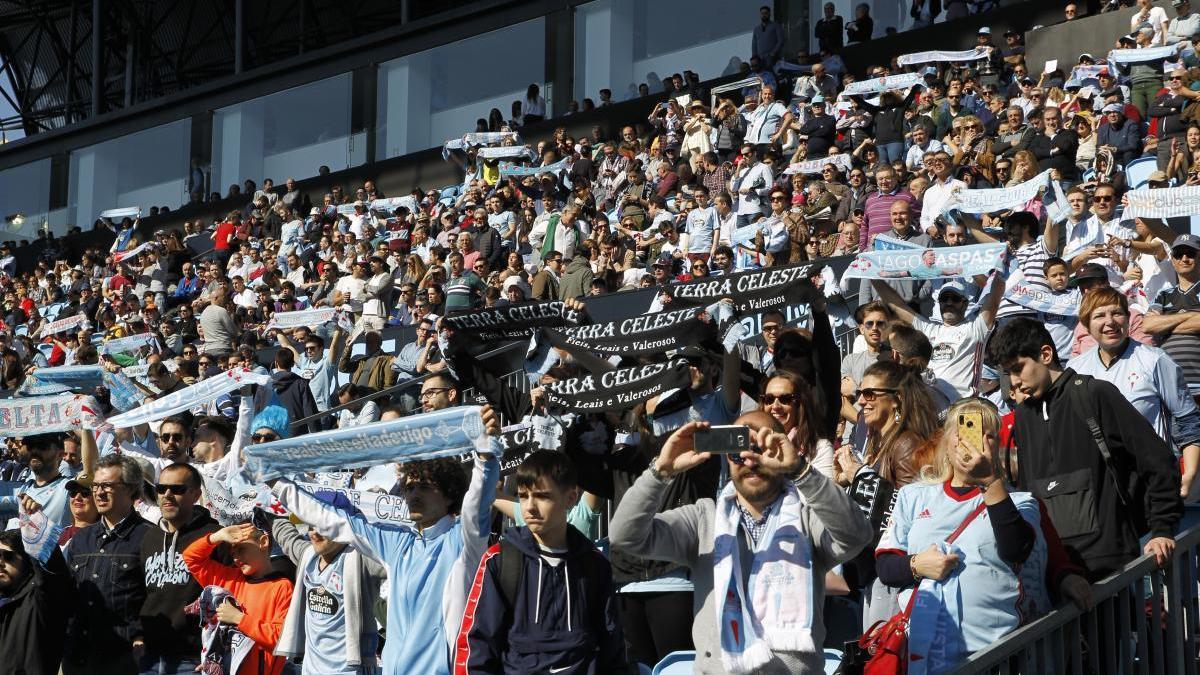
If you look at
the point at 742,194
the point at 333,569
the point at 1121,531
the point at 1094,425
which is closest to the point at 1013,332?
the point at 1094,425

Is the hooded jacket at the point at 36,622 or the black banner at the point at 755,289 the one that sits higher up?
the black banner at the point at 755,289

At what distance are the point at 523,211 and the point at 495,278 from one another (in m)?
3.61

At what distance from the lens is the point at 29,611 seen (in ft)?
22.1

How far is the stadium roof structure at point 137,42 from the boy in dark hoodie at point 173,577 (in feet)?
97.0

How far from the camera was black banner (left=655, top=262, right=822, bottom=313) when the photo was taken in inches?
301

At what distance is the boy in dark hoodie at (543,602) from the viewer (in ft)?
15.4

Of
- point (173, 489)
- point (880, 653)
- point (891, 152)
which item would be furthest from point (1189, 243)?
point (891, 152)

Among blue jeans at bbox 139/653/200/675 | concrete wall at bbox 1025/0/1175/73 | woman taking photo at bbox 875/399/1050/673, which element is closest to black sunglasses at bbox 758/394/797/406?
woman taking photo at bbox 875/399/1050/673

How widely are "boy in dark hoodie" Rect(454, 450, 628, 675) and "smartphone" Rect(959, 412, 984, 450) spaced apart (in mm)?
1210

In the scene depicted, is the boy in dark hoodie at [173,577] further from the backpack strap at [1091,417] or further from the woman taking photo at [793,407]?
the backpack strap at [1091,417]

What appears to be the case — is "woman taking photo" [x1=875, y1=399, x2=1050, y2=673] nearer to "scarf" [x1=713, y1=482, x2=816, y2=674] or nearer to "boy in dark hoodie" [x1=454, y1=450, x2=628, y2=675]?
"scarf" [x1=713, y1=482, x2=816, y2=674]

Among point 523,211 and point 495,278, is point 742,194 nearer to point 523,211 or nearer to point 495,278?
point 495,278

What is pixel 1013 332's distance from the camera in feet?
18.8

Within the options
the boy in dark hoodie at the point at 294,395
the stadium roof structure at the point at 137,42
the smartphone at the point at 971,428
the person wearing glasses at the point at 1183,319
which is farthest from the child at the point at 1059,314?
the stadium roof structure at the point at 137,42
